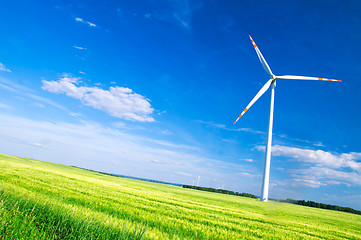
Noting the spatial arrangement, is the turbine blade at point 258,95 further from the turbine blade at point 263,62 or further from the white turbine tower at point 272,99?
the turbine blade at point 263,62

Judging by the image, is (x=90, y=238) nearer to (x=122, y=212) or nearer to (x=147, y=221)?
(x=147, y=221)

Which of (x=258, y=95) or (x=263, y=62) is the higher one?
(x=263, y=62)

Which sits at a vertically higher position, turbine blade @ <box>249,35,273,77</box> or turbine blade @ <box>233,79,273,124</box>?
turbine blade @ <box>249,35,273,77</box>

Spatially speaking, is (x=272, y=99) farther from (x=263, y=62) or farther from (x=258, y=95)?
(x=263, y=62)

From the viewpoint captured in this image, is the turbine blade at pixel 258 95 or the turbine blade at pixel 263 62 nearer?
the turbine blade at pixel 258 95

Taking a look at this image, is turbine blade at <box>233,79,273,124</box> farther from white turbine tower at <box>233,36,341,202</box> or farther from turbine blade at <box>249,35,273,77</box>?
turbine blade at <box>249,35,273,77</box>

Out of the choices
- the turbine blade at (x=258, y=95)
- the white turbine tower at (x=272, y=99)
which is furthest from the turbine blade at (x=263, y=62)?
the turbine blade at (x=258, y=95)

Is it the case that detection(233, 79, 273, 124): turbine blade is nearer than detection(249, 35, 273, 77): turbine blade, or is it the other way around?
detection(233, 79, 273, 124): turbine blade

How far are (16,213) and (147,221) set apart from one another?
3825 millimetres

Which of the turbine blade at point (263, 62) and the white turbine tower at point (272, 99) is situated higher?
the turbine blade at point (263, 62)

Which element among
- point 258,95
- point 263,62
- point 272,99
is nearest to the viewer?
point 258,95

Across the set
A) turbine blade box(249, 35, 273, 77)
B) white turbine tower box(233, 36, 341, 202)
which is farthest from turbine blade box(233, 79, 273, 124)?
turbine blade box(249, 35, 273, 77)

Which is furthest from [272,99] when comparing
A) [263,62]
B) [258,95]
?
[263,62]

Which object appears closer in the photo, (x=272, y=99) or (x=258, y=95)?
(x=258, y=95)
